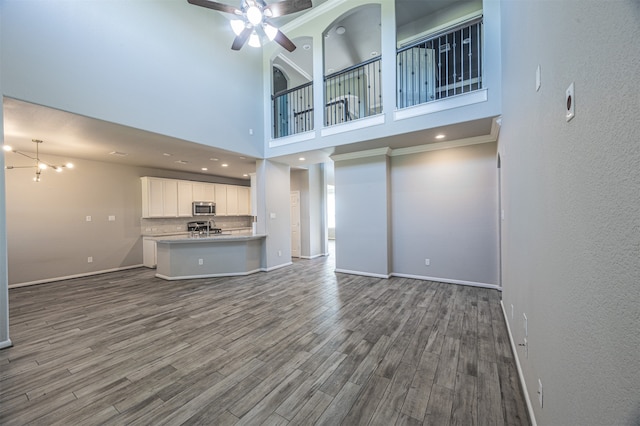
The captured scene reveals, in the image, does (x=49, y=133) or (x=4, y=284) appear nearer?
(x=4, y=284)

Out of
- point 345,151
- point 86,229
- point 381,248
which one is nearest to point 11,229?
point 86,229

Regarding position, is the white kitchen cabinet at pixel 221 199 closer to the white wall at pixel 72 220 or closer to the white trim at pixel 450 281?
the white wall at pixel 72 220

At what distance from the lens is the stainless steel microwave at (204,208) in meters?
7.34

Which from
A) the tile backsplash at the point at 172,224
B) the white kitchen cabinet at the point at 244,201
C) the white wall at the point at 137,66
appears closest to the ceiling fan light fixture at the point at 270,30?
the white wall at the point at 137,66

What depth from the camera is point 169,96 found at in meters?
4.03

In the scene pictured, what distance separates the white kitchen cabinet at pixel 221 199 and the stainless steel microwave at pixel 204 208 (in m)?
0.22

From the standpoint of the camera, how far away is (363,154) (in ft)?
16.8

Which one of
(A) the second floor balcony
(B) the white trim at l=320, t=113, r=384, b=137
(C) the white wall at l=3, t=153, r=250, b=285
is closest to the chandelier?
(C) the white wall at l=3, t=153, r=250, b=285

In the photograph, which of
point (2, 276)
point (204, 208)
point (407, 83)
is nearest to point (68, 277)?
point (204, 208)

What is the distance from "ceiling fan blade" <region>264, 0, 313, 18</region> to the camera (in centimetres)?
303

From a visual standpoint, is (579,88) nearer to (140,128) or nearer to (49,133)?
(140,128)

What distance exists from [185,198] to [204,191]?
607mm

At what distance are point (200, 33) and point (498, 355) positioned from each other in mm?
6319

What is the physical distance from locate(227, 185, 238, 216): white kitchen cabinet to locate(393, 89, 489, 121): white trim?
6098mm
